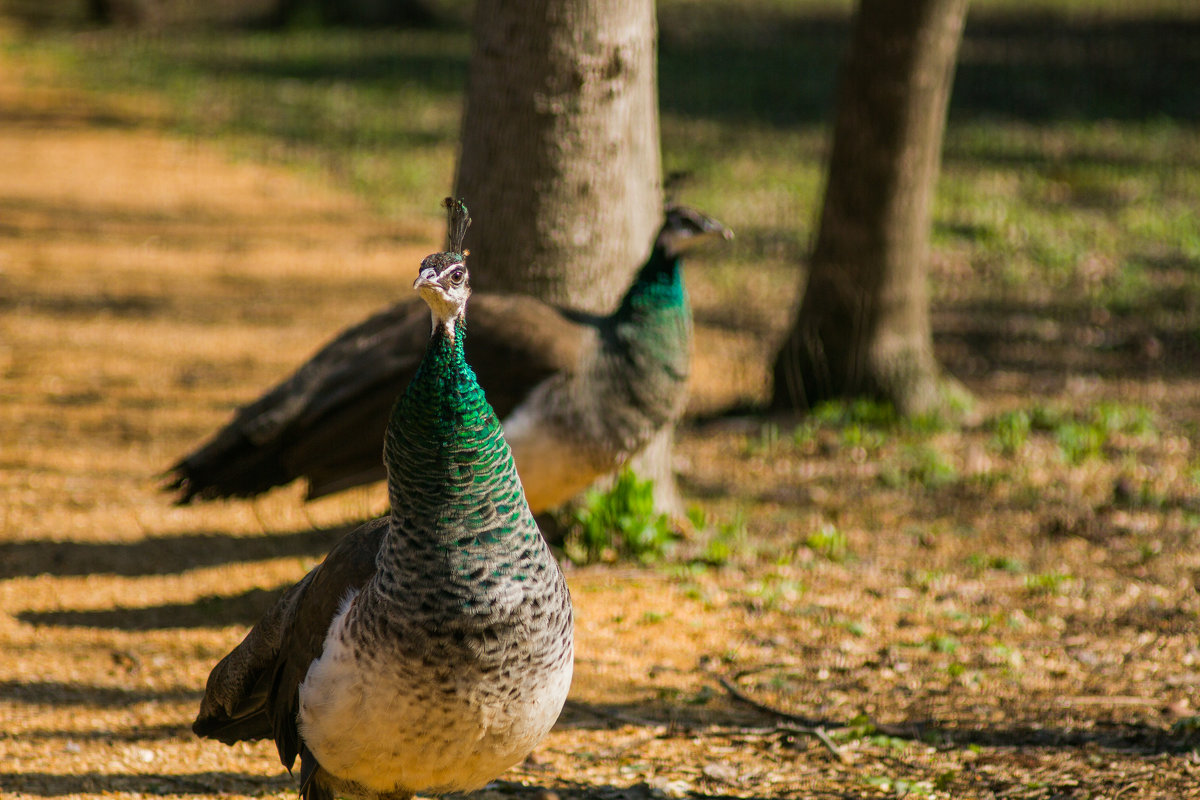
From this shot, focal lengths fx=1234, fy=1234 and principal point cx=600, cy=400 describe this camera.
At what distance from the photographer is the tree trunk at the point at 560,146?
5273 mm

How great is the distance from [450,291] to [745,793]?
1.95 meters

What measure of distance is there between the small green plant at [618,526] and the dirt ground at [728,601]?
11 centimetres

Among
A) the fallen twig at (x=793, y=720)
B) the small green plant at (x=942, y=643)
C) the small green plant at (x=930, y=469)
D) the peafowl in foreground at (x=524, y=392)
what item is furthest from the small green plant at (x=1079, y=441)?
the fallen twig at (x=793, y=720)

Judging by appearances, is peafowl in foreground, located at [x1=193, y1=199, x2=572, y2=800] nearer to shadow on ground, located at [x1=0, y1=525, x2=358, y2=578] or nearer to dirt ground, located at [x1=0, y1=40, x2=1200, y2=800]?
dirt ground, located at [x1=0, y1=40, x2=1200, y2=800]

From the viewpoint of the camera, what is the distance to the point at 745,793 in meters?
3.88

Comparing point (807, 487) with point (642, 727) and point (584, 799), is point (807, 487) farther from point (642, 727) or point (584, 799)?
point (584, 799)

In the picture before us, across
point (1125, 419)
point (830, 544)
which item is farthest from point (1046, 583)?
point (1125, 419)

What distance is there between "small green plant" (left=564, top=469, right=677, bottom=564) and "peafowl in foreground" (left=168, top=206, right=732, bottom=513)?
72cm

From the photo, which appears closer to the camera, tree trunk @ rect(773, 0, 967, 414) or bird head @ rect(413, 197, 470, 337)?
bird head @ rect(413, 197, 470, 337)

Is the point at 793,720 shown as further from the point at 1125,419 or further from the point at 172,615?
the point at 1125,419

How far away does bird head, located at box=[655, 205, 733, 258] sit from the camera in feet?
16.4

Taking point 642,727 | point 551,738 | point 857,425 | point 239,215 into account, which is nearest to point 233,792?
point 551,738

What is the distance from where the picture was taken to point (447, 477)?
3.00 meters

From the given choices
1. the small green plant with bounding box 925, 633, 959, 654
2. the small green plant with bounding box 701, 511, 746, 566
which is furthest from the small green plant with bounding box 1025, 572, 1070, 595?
the small green plant with bounding box 701, 511, 746, 566
